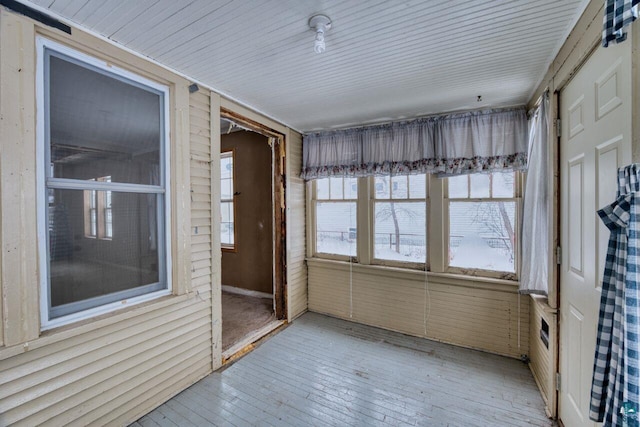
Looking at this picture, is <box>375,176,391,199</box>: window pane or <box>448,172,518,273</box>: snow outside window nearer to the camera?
<box>448,172,518,273</box>: snow outside window

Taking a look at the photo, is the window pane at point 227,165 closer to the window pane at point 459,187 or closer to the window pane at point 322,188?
the window pane at point 322,188

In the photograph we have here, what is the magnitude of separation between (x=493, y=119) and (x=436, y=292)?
1962 mm

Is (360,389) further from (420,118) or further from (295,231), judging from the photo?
(420,118)

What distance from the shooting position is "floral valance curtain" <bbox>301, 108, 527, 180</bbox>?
2.73m

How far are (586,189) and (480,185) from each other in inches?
55.5

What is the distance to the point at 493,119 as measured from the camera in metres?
2.80

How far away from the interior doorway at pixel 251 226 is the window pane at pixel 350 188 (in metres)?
0.88

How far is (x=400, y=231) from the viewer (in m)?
3.38

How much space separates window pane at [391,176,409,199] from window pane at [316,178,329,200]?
3.10ft

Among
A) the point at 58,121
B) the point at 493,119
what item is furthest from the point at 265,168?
the point at 493,119

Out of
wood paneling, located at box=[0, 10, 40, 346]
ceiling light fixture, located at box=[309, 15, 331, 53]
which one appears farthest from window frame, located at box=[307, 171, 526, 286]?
wood paneling, located at box=[0, 10, 40, 346]

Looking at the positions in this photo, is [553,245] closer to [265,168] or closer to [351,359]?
[351,359]

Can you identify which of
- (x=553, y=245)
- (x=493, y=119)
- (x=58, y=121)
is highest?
(x=493, y=119)

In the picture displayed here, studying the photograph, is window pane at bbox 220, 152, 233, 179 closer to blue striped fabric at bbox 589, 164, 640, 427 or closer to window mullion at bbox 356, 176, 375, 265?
window mullion at bbox 356, 176, 375, 265
